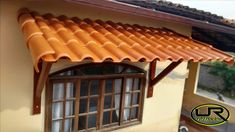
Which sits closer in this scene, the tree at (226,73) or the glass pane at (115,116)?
the glass pane at (115,116)

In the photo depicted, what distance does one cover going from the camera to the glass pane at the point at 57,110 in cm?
505

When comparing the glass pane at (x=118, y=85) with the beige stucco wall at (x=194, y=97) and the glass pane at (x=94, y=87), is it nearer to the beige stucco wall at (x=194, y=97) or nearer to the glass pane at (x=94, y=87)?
the glass pane at (x=94, y=87)

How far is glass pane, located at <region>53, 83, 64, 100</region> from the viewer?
495cm

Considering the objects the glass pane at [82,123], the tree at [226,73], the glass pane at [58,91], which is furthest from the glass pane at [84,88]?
the tree at [226,73]

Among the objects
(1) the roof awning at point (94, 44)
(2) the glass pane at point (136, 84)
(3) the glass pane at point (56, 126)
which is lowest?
(3) the glass pane at point (56, 126)

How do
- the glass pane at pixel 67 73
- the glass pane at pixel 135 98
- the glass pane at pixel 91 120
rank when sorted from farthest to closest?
1. the glass pane at pixel 135 98
2. the glass pane at pixel 91 120
3. the glass pane at pixel 67 73

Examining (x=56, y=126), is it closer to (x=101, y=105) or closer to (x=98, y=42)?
(x=101, y=105)

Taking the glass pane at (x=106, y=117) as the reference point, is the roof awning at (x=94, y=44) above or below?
above

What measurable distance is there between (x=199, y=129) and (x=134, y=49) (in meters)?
7.47

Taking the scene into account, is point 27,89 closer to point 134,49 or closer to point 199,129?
point 134,49

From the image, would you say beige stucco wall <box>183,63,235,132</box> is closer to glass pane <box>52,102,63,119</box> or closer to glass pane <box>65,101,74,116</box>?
glass pane <box>65,101,74,116</box>

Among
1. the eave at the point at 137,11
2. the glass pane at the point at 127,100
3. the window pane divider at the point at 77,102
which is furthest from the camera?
the glass pane at the point at 127,100

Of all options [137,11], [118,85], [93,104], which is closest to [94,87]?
[93,104]

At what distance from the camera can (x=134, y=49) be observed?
430 cm
